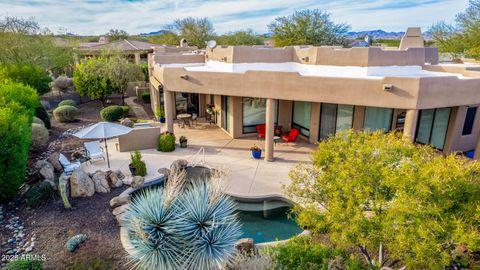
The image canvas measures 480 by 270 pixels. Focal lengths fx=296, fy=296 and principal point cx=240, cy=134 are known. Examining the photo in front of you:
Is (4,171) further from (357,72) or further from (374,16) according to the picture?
(374,16)

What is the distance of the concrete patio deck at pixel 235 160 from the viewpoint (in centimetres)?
1295

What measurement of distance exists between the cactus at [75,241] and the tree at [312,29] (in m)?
44.9

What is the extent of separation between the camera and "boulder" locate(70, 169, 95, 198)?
1154 cm

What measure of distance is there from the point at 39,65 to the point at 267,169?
26.2m

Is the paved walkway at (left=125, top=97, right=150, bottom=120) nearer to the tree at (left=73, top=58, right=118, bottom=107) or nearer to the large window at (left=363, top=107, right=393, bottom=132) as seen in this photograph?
the tree at (left=73, top=58, right=118, bottom=107)

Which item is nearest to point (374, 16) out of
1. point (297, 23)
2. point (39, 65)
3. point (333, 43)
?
point (333, 43)

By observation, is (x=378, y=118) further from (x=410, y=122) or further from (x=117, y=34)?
(x=117, y=34)

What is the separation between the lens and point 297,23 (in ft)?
159

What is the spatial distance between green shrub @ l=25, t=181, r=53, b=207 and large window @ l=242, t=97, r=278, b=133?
444 inches

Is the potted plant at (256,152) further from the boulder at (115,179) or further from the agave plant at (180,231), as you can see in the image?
the agave plant at (180,231)

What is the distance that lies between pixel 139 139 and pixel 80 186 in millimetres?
5674

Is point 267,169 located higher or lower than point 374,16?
lower

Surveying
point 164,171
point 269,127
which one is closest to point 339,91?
point 269,127

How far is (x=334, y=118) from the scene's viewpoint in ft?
55.8
